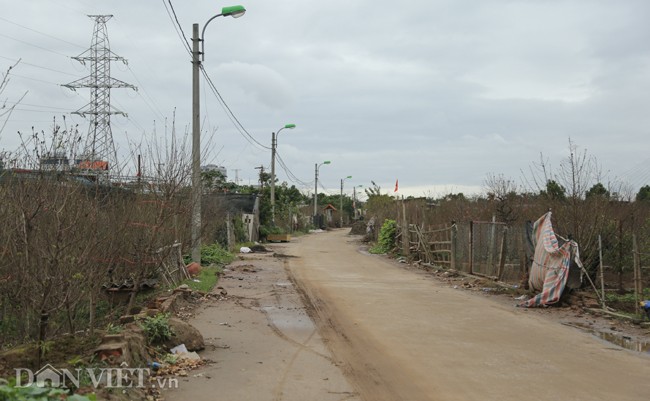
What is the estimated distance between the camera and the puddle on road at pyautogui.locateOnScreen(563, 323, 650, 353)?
8969 mm

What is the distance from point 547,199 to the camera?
51.0 ft

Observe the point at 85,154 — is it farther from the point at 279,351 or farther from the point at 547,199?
the point at 547,199

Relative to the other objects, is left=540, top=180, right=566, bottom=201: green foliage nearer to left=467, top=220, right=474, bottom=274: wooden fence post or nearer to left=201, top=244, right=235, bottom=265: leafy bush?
left=467, top=220, right=474, bottom=274: wooden fence post

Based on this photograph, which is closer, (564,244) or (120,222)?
(120,222)

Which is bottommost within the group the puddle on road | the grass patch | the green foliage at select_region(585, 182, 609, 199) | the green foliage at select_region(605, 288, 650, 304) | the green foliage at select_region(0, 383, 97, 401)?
the puddle on road

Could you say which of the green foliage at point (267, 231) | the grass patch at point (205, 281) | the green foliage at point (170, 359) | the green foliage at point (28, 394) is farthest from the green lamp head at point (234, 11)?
the green foliage at point (267, 231)

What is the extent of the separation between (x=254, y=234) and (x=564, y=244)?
85.4 feet

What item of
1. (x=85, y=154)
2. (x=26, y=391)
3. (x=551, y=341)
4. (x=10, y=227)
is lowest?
(x=551, y=341)

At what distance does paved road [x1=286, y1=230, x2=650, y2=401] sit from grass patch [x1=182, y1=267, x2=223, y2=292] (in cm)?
249

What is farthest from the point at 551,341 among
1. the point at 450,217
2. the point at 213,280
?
the point at 450,217

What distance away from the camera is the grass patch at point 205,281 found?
45.4 feet

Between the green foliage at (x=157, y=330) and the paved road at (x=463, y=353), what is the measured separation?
2.32 meters

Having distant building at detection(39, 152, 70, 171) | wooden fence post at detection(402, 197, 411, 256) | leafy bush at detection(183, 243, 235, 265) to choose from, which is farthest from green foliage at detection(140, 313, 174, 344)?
wooden fence post at detection(402, 197, 411, 256)

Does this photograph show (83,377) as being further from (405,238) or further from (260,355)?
(405,238)
